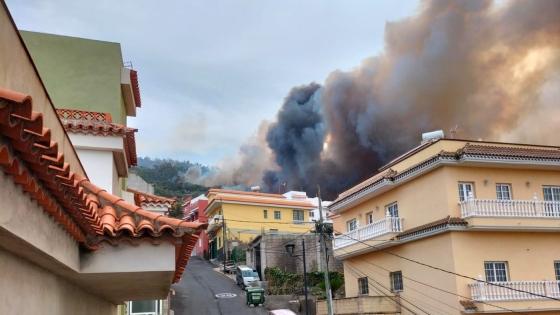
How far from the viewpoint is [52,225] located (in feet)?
15.5

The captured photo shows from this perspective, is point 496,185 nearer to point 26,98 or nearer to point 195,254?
point 26,98

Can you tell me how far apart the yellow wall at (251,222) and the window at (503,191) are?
104ft

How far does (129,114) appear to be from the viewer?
612 inches

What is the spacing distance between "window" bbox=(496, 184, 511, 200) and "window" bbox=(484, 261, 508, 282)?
3047 millimetres

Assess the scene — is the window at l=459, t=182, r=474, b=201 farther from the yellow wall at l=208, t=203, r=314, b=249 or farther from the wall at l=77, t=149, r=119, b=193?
the yellow wall at l=208, t=203, r=314, b=249

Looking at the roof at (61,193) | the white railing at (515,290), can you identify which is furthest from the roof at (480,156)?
the roof at (61,193)

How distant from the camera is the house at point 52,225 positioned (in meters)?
3.18

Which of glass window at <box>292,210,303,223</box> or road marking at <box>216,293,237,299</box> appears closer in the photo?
road marking at <box>216,293,237,299</box>

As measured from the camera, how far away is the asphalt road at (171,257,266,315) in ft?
113

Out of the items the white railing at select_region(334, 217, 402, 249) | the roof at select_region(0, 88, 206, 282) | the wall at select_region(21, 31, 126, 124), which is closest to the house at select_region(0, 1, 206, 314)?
the roof at select_region(0, 88, 206, 282)

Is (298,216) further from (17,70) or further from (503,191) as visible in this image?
(17,70)

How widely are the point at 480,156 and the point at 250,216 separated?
34.8 meters

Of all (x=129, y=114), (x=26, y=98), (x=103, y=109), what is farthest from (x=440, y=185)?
(x=26, y=98)

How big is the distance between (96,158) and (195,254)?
5923cm
